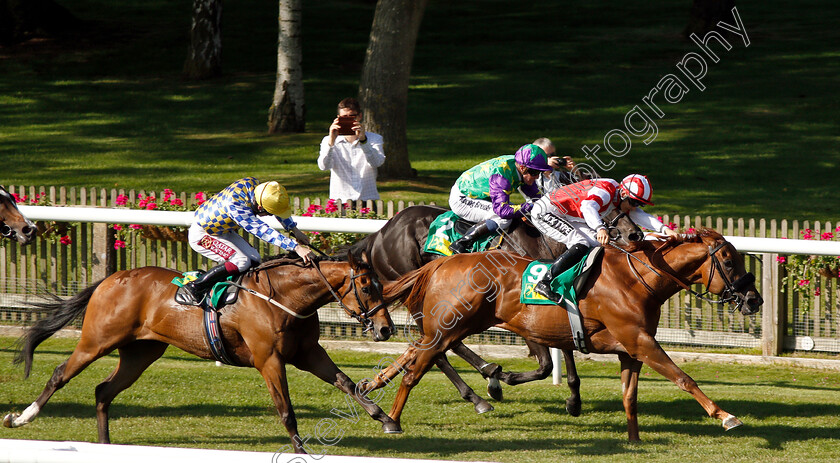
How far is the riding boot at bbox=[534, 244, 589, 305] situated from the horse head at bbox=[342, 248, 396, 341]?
3.68 ft

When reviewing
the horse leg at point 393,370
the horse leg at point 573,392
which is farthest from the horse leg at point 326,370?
the horse leg at point 573,392

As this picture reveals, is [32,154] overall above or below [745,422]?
above

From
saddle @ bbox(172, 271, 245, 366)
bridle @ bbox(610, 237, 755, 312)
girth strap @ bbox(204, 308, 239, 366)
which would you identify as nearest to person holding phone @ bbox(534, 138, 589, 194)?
bridle @ bbox(610, 237, 755, 312)

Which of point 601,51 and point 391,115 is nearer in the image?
point 391,115

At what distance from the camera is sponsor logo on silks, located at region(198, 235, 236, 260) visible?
234 inches

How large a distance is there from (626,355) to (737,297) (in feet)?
2.81

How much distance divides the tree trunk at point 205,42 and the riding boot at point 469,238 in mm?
15057

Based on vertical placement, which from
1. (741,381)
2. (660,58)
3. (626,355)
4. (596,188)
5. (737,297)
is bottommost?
(741,381)

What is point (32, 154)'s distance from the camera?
16.6 meters

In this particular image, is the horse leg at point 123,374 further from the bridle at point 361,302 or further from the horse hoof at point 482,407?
the horse hoof at point 482,407

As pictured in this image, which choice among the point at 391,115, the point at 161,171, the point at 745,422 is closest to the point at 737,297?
the point at 745,422

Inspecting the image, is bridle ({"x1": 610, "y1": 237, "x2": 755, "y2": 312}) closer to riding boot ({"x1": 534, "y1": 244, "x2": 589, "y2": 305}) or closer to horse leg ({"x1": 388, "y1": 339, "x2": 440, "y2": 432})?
riding boot ({"x1": 534, "y1": 244, "x2": 589, "y2": 305})

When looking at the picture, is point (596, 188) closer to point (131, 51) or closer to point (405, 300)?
point (405, 300)

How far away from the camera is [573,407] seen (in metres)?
6.71
